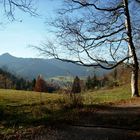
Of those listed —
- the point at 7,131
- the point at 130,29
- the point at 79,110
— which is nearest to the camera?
the point at 7,131

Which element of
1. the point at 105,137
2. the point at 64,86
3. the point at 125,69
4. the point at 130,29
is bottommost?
the point at 105,137

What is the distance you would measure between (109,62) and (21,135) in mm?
16761

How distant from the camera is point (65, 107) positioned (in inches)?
661

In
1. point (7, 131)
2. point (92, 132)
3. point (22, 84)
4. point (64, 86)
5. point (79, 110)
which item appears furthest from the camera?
point (22, 84)

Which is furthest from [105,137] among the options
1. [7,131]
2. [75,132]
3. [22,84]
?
[22,84]

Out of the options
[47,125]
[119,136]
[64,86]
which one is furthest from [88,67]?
[119,136]

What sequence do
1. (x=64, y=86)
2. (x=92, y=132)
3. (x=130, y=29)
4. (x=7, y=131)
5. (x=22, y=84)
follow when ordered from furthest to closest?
(x=22, y=84) → (x=130, y=29) → (x=64, y=86) → (x=7, y=131) → (x=92, y=132)

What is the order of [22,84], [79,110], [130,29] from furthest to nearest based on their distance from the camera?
[22,84], [130,29], [79,110]

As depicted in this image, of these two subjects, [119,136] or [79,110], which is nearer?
[119,136]

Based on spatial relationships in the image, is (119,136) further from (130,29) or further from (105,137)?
(130,29)

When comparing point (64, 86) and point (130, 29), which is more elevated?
point (130, 29)

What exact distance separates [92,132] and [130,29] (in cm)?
1648

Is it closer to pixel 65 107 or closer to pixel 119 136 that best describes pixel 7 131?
pixel 119 136

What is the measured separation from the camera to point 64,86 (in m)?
18.7
